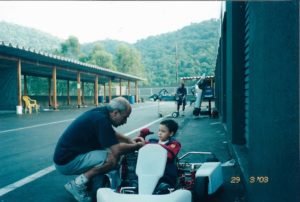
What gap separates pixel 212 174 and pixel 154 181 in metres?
0.93

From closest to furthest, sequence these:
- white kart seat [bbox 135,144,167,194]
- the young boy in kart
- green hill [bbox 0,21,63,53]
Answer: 1. white kart seat [bbox 135,144,167,194]
2. the young boy in kart
3. green hill [bbox 0,21,63,53]

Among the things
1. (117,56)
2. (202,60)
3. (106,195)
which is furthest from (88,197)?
(117,56)

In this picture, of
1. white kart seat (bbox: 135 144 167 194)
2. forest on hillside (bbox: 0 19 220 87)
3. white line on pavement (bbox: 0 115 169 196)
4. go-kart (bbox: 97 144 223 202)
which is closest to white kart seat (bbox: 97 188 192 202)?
go-kart (bbox: 97 144 223 202)

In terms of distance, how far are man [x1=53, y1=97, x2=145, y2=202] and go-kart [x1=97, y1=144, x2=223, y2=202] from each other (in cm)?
20

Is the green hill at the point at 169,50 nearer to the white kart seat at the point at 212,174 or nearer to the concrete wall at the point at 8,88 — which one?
the concrete wall at the point at 8,88

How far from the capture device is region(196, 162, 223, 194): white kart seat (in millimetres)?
3553

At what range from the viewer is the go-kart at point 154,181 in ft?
9.07

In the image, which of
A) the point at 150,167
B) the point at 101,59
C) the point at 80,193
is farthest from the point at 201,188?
the point at 101,59

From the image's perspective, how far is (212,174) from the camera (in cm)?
363

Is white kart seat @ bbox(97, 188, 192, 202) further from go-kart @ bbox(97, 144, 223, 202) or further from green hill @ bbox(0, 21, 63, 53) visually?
green hill @ bbox(0, 21, 63, 53)

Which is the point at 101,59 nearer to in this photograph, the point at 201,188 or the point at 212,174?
the point at 212,174

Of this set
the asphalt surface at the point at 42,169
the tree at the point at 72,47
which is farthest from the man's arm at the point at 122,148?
the tree at the point at 72,47

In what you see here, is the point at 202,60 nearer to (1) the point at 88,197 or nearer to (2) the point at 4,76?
(2) the point at 4,76

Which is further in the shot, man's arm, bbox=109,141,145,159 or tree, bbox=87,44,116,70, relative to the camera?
tree, bbox=87,44,116,70
